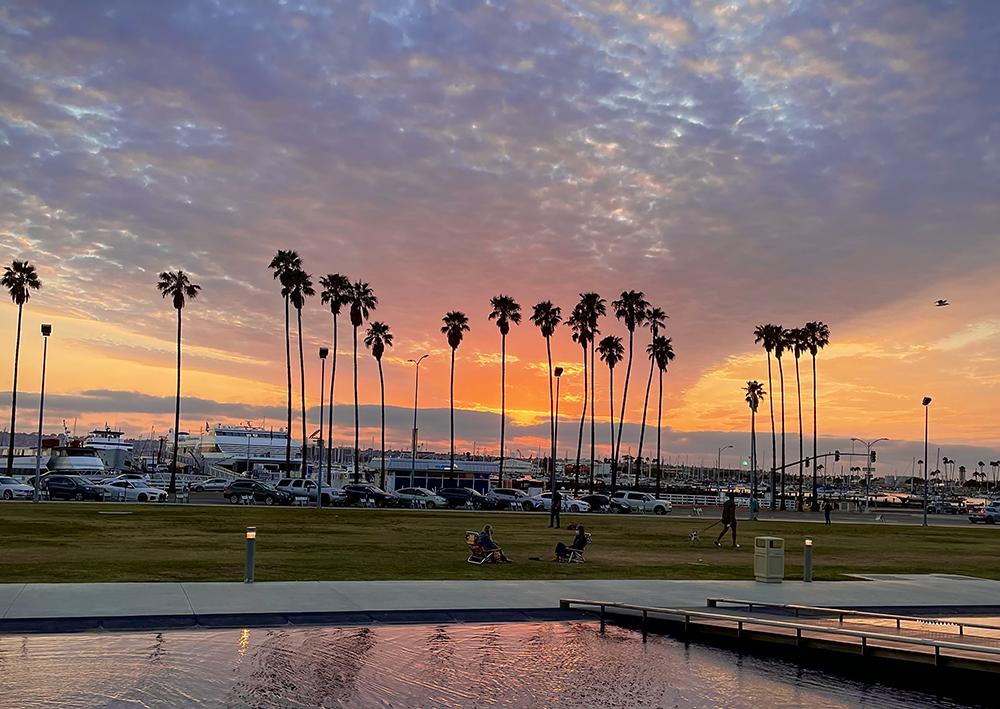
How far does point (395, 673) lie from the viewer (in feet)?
33.7

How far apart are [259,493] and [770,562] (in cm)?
4946

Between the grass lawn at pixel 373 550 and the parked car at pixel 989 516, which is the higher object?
the grass lawn at pixel 373 550

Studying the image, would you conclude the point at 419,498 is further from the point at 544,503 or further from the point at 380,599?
the point at 380,599

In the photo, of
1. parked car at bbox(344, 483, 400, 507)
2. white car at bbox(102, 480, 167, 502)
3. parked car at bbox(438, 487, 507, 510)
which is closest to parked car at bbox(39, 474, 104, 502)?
white car at bbox(102, 480, 167, 502)

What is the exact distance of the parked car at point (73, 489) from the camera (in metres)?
56.1

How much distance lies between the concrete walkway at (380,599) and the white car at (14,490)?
47.3 metres

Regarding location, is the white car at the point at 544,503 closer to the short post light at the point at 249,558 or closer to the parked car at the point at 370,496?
the parked car at the point at 370,496

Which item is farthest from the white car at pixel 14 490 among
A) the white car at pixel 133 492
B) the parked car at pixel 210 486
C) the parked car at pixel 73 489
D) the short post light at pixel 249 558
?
the short post light at pixel 249 558

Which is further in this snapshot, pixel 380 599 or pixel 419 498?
pixel 419 498

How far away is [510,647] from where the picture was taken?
12000 mm

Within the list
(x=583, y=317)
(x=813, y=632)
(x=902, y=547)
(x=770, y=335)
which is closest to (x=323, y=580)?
(x=813, y=632)

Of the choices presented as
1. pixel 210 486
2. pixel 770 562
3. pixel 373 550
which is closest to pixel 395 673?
pixel 770 562

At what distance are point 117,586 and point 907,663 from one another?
41.5 feet

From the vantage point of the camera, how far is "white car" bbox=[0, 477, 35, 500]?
56781 millimetres
